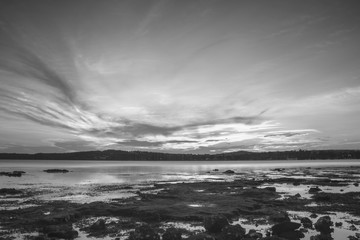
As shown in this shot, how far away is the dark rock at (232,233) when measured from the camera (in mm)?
16703

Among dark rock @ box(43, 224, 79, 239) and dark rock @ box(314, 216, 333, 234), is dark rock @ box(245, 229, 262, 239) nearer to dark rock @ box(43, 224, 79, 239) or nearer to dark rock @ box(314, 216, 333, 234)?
dark rock @ box(314, 216, 333, 234)

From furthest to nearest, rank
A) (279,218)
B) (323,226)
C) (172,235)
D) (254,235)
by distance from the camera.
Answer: (279,218) → (323,226) → (254,235) → (172,235)

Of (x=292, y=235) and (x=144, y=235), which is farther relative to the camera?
(x=292, y=235)

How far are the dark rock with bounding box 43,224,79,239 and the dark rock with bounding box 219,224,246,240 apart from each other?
32.2 ft

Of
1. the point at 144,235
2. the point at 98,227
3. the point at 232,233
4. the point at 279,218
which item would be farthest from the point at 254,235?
the point at 98,227

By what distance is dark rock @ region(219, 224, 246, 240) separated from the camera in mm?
16703

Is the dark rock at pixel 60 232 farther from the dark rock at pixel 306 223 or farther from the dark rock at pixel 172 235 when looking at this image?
the dark rock at pixel 306 223

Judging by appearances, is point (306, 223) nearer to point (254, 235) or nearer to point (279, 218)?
point (279, 218)

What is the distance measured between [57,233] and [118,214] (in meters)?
7.38

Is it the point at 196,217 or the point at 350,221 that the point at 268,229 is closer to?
the point at 196,217

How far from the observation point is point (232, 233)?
669 inches

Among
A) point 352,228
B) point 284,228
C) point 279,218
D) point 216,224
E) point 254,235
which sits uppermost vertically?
point 216,224

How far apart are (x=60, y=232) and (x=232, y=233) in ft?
37.4

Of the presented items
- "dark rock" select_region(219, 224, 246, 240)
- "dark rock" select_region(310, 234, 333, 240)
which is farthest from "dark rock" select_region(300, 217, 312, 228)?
"dark rock" select_region(219, 224, 246, 240)
